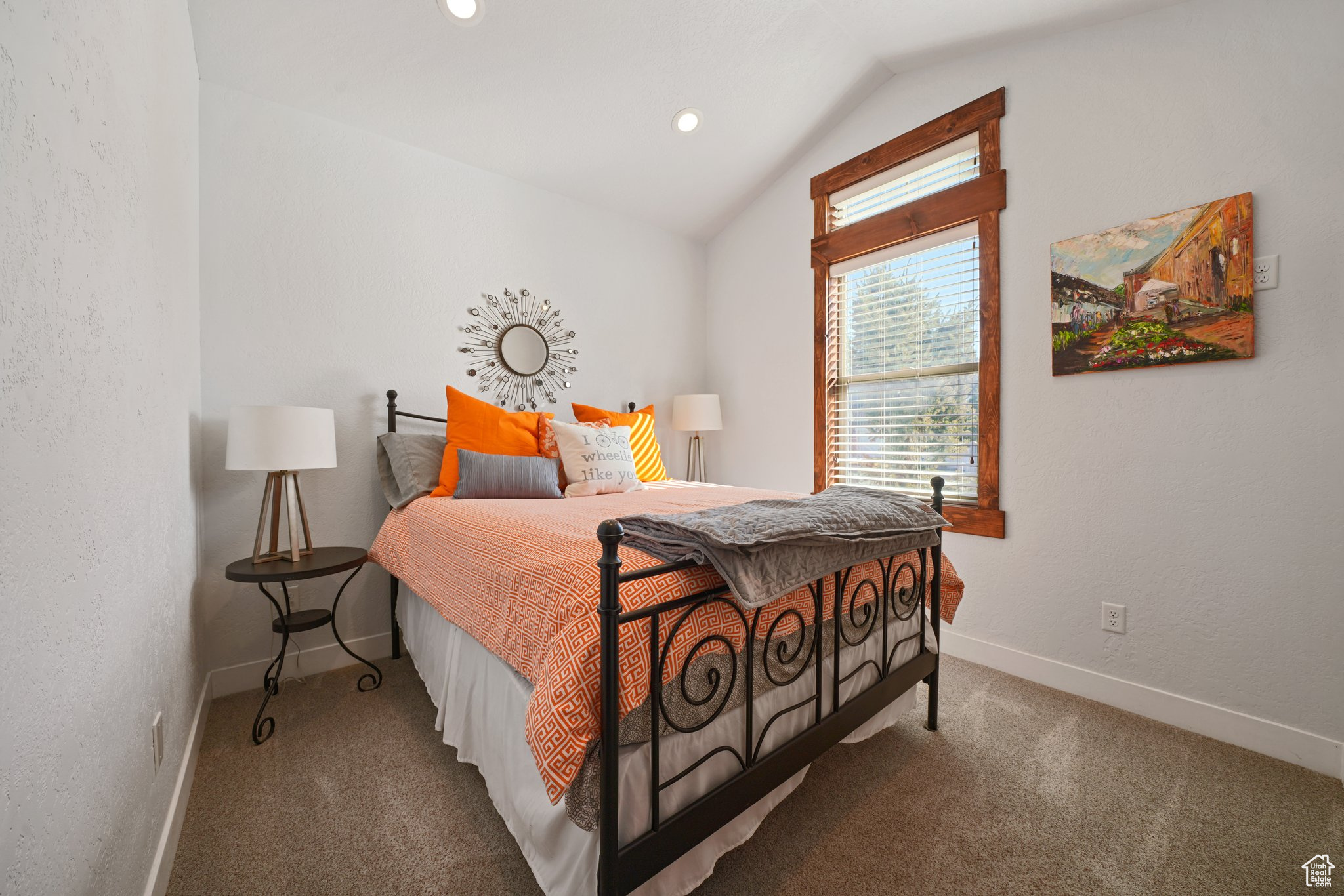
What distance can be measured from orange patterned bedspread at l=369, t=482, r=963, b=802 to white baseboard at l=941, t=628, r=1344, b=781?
0.83 meters

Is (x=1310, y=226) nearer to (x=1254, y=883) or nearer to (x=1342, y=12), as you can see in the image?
(x=1342, y=12)

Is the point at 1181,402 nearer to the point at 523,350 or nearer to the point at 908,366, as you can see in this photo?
the point at 908,366

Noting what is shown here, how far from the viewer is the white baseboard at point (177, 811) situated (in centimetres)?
122

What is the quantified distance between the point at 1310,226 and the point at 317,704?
3.86 meters

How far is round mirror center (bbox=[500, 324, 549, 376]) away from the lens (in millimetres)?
3074

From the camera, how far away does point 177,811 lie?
143 centimetres

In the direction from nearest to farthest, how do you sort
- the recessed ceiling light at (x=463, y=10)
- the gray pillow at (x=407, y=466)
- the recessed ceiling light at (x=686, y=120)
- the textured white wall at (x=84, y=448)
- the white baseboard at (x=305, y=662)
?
the textured white wall at (x=84, y=448)
the recessed ceiling light at (x=463, y=10)
the white baseboard at (x=305, y=662)
the gray pillow at (x=407, y=466)
the recessed ceiling light at (x=686, y=120)

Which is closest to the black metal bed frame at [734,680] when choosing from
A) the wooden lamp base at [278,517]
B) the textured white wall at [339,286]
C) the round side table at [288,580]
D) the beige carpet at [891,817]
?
the beige carpet at [891,817]

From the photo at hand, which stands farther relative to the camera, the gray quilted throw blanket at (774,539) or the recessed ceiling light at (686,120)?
the recessed ceiling light at (686,120)

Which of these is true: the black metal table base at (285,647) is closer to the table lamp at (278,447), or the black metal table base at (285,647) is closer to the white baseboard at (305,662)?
the white baseboard at (305,662)

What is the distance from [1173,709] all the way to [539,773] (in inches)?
91.1

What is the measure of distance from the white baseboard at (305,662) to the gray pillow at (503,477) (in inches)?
36.6

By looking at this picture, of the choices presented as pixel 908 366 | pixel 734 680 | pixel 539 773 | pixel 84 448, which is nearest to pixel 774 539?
pixel 734 680

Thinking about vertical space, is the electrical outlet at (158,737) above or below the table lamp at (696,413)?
below
